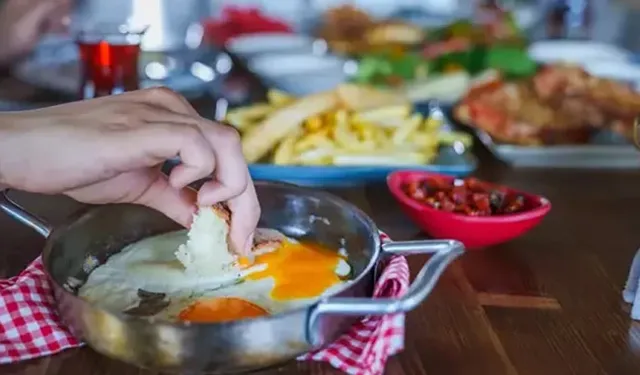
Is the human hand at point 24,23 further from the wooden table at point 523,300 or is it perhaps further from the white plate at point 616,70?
the white plate at point 616,70

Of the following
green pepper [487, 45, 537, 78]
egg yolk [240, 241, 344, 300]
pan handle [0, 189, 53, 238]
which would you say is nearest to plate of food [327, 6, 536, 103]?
green pepper [487, 45, 537, 78]

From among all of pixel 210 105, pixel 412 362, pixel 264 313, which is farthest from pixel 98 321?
pixel 210 105

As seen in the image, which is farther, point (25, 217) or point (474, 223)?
point (474, 223)

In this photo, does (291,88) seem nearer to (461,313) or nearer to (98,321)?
(461,313)

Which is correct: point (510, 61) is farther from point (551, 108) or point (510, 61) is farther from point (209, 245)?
point (209, 245)

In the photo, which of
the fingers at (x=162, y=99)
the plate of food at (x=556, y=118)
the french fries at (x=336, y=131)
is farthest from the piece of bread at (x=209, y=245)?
the plate of food at (x=556, y=118)

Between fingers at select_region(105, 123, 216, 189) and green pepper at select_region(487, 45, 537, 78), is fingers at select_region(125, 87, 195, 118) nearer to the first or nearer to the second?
fingers at select_region(105, 123, 216, 189)

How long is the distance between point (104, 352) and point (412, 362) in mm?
274

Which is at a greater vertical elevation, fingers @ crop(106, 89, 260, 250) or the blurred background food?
fingers @ crop(106, 89, 260, 250)

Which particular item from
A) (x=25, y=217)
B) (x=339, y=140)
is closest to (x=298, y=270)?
(x=25, y=217)

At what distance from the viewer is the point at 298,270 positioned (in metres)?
0.87

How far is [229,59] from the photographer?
1984 millimetres

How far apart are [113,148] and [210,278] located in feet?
0.53

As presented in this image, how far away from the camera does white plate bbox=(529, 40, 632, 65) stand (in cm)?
197
